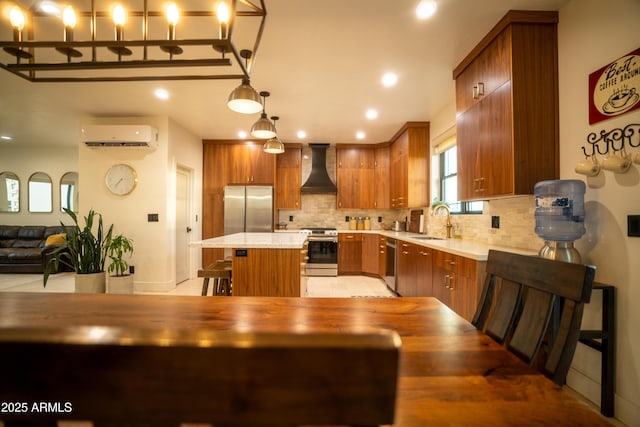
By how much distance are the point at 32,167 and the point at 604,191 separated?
9.62 m

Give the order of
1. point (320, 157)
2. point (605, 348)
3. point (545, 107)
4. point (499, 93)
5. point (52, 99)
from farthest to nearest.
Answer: point (320, 157), point (52, 99), point (499, 93), point (545, 107), point (605, 348)

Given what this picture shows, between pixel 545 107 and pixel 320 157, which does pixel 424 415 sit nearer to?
pixel 545 107

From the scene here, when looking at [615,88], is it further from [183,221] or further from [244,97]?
[183,221]

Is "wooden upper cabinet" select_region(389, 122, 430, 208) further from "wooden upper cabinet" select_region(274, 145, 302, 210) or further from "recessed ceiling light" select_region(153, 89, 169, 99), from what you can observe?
"recessed ceiling light" select_region(153, 89, 169, 99)

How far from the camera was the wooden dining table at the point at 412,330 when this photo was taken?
1.81ft

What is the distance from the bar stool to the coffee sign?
2.94 meters

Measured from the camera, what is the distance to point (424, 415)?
539 millimetres

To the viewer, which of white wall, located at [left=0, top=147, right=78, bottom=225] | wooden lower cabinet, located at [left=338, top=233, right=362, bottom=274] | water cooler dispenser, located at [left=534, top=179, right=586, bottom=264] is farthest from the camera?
white wall, located at [left=0, top=147, right=78, bottom=225]

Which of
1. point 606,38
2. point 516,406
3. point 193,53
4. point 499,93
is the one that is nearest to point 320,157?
point 193,53

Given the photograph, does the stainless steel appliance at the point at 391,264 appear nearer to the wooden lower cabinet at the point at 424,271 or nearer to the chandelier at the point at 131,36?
the wooden lower cabinet at the point at 424,271

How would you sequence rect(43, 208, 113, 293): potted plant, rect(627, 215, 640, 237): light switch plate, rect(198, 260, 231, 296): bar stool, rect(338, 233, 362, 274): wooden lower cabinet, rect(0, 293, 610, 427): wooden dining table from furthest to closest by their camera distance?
1. rect(338, 233, 362, 274): wooden lower cabinet
2. rect(43, 208, 113, 293): potted plant
3. rect(198, 260, 231, 296): bar stool
4. rect(627, 215, 640, 237): light switch plate
5. rect(0, 293, 610, 427): wooden dining table

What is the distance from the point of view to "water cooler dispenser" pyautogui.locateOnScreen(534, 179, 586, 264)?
1.74 m

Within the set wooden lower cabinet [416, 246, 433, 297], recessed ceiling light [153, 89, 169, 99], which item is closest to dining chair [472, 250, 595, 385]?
wooden lower cabinet [416, 246, 433, 297]

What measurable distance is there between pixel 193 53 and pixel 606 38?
3073 mm
